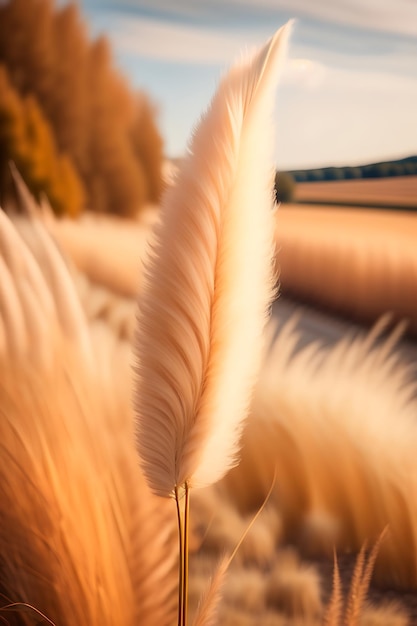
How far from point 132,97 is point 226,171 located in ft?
0.94

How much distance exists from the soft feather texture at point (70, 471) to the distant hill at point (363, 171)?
1.11 ft

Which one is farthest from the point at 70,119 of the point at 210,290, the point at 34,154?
the point at 210,290

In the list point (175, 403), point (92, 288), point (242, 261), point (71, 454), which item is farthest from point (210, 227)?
point (71, 454)

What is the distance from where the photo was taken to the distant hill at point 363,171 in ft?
2.68

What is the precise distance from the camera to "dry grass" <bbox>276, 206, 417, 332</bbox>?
2.62 ft

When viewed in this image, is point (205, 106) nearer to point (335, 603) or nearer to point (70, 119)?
point (70, 119)

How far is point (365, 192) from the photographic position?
32.6 inches

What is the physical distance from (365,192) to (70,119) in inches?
15.5

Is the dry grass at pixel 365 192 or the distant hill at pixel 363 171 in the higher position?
the distant hill at pixel 363 171

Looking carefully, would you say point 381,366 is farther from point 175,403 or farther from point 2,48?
point 2,48

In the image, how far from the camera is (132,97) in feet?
2.89

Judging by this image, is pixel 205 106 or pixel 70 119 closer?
pixel 205 106

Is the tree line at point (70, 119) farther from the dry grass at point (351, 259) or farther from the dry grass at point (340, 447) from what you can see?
the dry grass at point (340, 447)

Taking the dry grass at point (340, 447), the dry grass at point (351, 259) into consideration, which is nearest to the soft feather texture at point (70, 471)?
the dry grass at point (340, 447)
